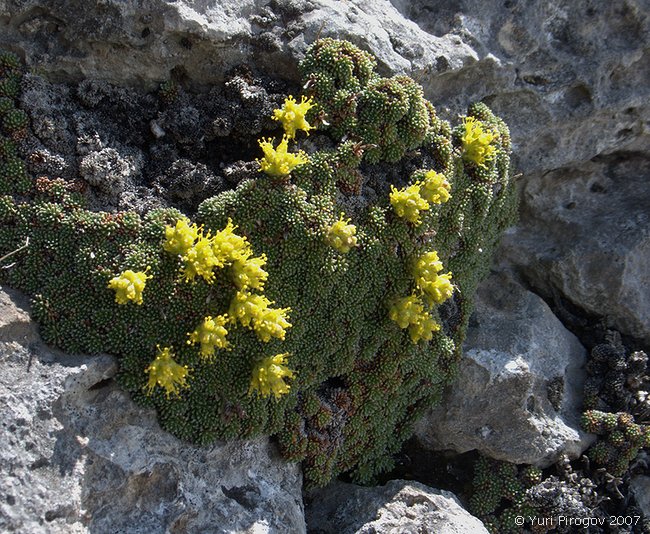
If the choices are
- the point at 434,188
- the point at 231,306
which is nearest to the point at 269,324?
the point at 231,306

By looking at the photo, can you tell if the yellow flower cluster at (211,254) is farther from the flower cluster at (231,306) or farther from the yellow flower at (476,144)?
the yellow flower at (476,144)

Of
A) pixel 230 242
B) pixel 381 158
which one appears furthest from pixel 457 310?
pixel 230 242

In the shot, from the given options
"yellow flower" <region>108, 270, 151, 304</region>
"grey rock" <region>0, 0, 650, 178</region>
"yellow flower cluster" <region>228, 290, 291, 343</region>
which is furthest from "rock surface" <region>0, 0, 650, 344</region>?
"yellow flower cluster" <region>228, 290, 291, 343</region>

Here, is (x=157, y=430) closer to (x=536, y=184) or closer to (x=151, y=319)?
(x=151, y=319)

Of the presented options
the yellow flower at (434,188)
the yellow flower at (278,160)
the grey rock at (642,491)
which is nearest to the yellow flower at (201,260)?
the yellow flower at (278,160)

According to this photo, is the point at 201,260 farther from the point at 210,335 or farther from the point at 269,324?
the point at 269,324

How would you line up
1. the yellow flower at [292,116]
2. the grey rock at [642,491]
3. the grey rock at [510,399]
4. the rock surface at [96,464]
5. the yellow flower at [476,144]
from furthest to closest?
the grey rock at [642,491]
the grey rock at [510,399]
the yellow flower at [476,144]
the yellow flower at [292,116]
the rock surface at [96,464]
